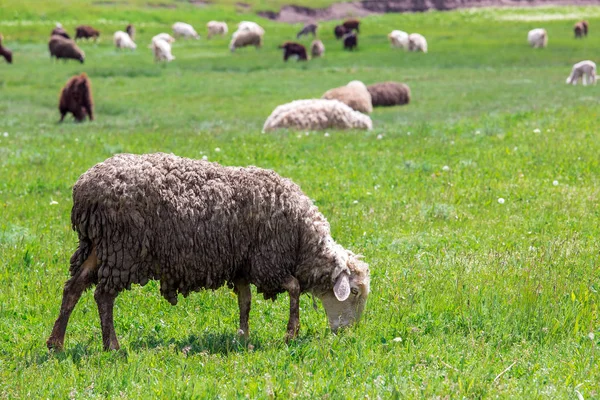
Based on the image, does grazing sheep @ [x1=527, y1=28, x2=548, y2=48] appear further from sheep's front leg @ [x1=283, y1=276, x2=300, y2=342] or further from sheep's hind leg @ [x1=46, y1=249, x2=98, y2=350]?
sheep's hind leg @ [x1=46, y1=249, x2=98, y2=350]

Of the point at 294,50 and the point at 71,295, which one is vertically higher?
the point at 71,295

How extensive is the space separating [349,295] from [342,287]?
141 mm

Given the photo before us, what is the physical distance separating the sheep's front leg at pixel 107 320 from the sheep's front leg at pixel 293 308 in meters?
1.38

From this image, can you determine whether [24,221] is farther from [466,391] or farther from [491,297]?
[466,391]

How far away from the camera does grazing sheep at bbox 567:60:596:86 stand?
32.4 meters

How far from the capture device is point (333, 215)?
10.4m

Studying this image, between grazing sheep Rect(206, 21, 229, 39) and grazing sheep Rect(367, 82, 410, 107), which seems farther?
grazing sheep Rect(206, 21, 229, 39)

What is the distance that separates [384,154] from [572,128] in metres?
4.14

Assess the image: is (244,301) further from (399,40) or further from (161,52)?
(399,40)

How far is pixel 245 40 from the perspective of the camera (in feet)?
176

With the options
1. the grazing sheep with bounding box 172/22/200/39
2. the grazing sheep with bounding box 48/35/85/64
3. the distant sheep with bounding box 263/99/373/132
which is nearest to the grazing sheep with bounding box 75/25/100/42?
the grazing sheep with bounding box 172/22/200/39

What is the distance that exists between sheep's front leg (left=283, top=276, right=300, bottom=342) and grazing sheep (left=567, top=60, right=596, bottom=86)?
92.0ft

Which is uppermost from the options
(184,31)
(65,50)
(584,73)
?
(584,73)

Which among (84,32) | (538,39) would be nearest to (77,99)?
(538,39)
